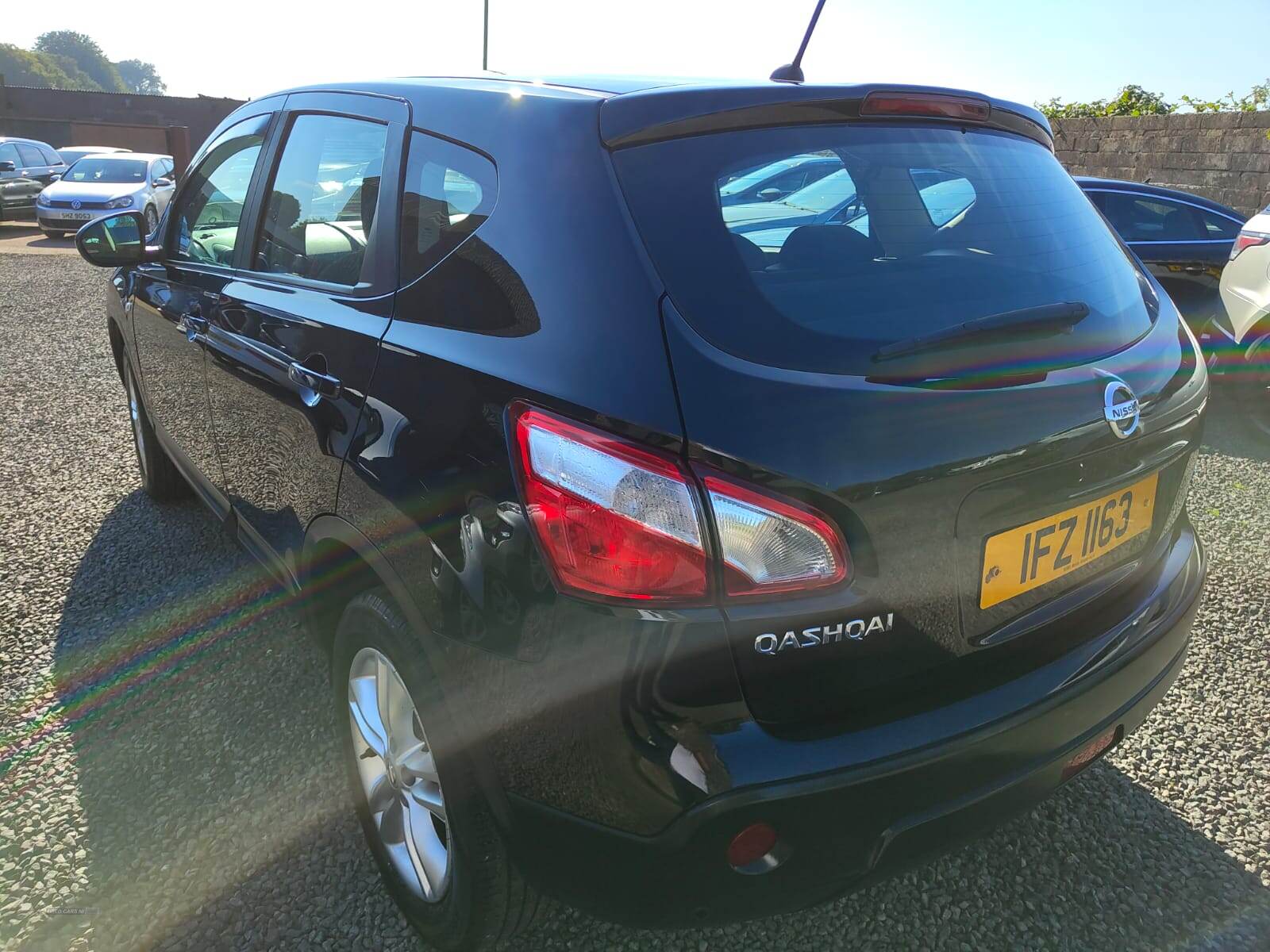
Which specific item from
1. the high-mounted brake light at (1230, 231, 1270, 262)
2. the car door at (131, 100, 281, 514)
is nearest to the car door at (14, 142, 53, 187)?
the car door at (131, 100, 281, 514)

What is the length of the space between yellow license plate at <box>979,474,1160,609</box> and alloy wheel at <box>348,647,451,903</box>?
1070 millimetres

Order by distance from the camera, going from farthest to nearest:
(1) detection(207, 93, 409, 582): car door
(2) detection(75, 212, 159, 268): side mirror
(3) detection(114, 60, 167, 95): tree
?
(3) detection(114, 60, 167, 95): tree → (2) detection(75, 212, 159, 268): side mirror → (1) detection(207, 93, 409, 582): car door

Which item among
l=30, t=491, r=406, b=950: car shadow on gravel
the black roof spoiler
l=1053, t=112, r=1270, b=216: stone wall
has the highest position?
l=1053, t=112, r=1270, b=216: stone wall

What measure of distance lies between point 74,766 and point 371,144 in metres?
1.87

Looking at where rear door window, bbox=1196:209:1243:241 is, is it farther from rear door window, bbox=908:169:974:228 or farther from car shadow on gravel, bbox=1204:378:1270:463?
rear door window, bbox=908:169:974:228

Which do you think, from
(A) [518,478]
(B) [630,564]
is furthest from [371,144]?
(B) [630,564]

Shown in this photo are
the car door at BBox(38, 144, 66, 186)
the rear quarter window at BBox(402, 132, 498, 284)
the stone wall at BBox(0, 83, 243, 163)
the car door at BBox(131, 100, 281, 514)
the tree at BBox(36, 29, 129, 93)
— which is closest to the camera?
the rear quarter window at BBox(402, 132, 498, 284)

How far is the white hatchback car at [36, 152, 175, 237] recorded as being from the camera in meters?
15.3

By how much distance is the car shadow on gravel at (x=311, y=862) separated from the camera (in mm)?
2025

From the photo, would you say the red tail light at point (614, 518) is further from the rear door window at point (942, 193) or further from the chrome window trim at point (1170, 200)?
the chrome window trim at point (1170, 200)

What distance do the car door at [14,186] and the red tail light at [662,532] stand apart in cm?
1938

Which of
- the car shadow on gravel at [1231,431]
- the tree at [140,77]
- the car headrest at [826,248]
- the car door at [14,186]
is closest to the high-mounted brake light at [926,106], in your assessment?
the car headrest at [826,248]

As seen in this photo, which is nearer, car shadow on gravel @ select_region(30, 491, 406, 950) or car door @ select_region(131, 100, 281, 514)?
car shadow on gravel @ select_region(30, 491, 406, 950)

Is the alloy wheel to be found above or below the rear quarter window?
below
